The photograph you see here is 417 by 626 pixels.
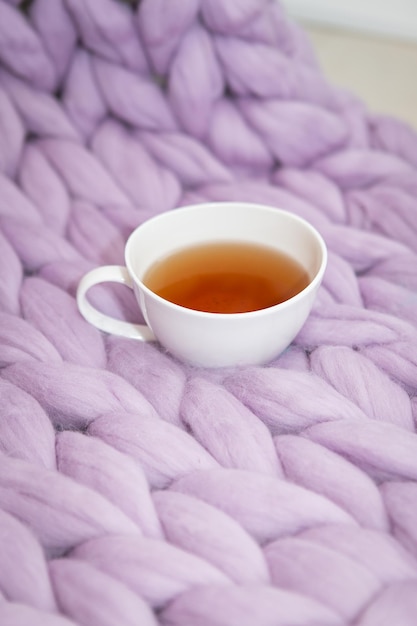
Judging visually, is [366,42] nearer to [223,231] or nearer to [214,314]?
[223,231]

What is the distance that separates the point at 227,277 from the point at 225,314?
0.42 ft

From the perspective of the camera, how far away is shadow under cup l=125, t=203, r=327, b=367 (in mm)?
451

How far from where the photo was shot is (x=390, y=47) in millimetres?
925

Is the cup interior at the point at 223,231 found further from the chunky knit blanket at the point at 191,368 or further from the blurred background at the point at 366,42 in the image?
the blurred background at the point at 366,42

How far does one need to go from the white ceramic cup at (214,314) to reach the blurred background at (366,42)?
377 mm

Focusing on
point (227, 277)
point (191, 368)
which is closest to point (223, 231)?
point (227, 277)

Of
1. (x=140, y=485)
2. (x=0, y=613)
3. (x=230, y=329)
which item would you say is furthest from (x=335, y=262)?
(x=0, y=613)

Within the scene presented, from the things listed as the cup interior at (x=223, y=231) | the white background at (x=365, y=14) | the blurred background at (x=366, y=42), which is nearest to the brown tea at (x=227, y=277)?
the cup interior at (x=223, y=231)

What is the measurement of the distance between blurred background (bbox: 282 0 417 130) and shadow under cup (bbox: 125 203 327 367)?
376 millimetres

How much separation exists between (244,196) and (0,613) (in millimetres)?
431

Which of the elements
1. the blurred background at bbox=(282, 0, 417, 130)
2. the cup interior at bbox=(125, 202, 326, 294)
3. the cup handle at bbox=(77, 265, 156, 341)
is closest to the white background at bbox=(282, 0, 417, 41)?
the blurred background at bbox=(282, 0, 417, 130)

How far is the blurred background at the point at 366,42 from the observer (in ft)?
2.83

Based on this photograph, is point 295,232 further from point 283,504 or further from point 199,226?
point 283,504

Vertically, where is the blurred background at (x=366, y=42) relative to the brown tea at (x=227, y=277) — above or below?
above
